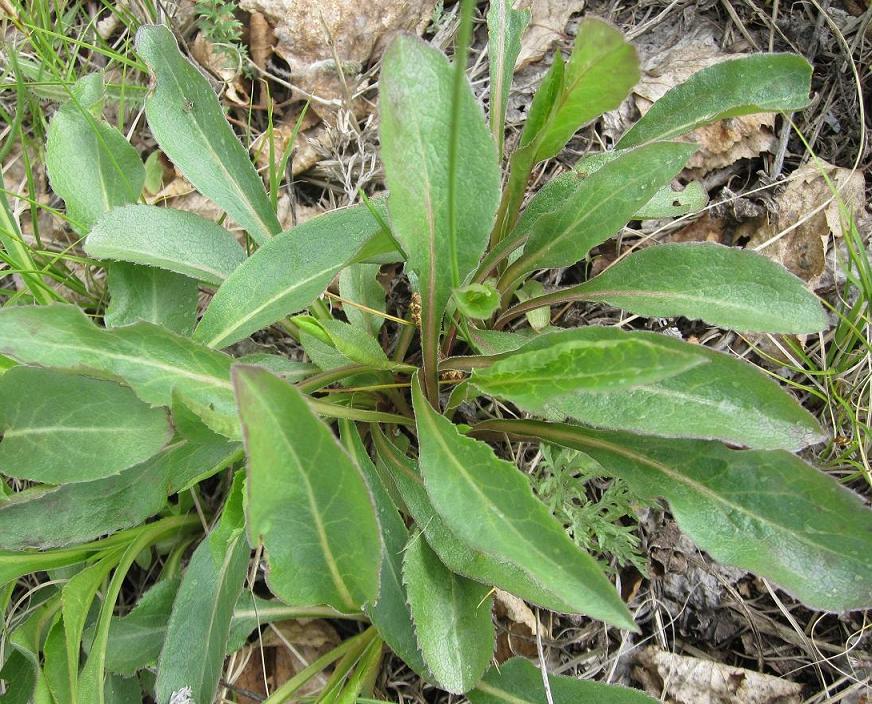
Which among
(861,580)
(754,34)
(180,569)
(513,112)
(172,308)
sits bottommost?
(180,569)

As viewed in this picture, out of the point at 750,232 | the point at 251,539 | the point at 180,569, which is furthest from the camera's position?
the point at 750,232

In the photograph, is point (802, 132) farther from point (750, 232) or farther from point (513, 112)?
point (513, 112)

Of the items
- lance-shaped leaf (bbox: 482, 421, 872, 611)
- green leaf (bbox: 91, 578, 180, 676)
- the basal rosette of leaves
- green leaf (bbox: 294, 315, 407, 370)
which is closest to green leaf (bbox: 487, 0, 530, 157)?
the basal rosette of leaves

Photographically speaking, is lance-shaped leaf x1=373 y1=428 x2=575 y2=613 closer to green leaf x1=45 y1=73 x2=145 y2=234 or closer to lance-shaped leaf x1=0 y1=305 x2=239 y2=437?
lance-shaped leaf x1=0 y1=305 x2=239 y2=437

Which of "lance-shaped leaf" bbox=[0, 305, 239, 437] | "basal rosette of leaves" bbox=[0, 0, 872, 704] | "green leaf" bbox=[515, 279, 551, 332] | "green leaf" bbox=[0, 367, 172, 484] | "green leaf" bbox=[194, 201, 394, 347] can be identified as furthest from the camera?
"green leaf" bbox=[515, 279, 551, 332]

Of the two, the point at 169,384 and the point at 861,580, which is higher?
the point at 169,384

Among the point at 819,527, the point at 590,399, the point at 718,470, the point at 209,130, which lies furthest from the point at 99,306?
the point at 819,527

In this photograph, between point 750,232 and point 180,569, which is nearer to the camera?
point 180,569

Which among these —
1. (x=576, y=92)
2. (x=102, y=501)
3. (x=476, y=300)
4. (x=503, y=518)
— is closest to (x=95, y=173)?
(x=102, y=501)
